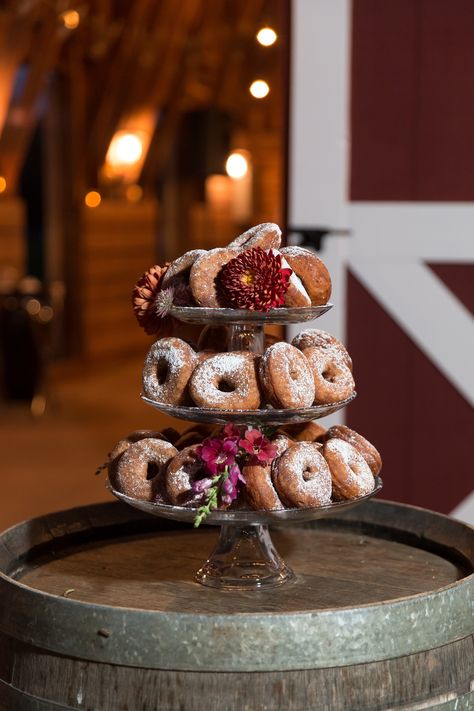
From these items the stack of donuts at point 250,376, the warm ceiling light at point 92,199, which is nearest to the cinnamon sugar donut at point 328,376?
the stack of donuts at point 250,376

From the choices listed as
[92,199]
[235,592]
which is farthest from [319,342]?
[92,199]

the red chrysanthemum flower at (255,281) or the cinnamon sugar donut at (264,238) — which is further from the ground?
the cinnamon sugar donut at (264,238)

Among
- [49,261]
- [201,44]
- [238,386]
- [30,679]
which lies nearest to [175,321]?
[238,386]

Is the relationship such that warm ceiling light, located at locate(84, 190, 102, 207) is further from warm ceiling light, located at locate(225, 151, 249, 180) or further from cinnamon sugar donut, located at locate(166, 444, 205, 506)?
cinnamon sugar donut, located at locate(166, 444, 205, 506)

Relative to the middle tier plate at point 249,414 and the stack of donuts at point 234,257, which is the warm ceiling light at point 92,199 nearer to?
the stack of donuts at point 234,257

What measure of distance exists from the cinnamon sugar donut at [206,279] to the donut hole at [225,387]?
0.38 feet

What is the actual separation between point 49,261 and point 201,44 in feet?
9.24

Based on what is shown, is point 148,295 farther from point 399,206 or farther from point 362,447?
point 399,206

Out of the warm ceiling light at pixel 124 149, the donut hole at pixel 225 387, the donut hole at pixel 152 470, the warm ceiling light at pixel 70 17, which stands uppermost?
the warm ceiling light at pixel 70 17

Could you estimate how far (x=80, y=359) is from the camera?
11.1 m

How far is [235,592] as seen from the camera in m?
1.74

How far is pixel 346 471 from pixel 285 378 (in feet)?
0.60

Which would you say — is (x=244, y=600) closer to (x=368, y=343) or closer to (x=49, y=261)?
(x=368, y=343)

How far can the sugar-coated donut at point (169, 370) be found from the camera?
169 cm
